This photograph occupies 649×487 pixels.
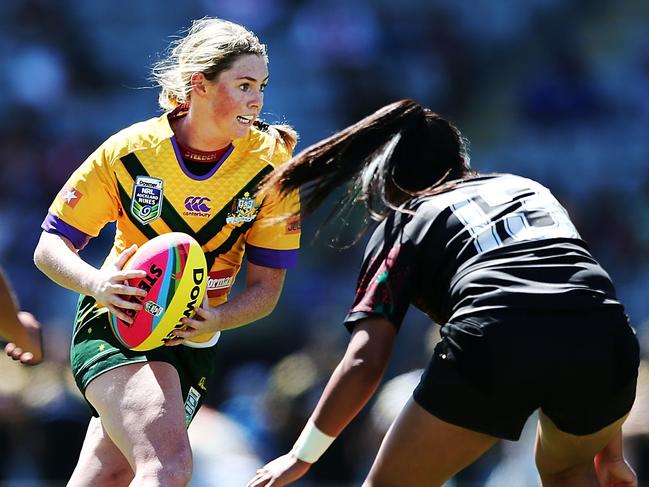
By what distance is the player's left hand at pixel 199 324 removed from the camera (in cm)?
402

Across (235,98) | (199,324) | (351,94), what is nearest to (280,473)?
(199,324)

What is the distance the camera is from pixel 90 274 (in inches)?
157

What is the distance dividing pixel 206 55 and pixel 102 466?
161cm

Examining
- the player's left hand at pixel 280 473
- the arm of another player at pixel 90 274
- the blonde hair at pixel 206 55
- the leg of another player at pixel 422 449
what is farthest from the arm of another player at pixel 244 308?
the leg of another player at pixel 422 449

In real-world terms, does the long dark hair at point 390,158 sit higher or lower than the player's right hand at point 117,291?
higher

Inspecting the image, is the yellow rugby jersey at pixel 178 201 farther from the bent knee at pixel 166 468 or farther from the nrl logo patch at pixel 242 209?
the bent knee at pixel 166 468

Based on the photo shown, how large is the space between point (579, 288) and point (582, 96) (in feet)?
26.2

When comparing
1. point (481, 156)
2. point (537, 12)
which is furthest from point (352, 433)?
point (537, 12)

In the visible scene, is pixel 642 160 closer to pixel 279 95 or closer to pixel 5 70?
pixel 279 95

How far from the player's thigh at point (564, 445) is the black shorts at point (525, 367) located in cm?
17

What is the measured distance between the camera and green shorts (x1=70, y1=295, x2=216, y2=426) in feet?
13.3

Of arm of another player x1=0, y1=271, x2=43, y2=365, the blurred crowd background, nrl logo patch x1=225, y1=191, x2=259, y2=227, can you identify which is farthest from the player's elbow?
the blurred crowd background

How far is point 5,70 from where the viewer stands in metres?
11.5

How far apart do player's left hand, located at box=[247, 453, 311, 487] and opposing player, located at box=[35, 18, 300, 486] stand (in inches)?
20.6
